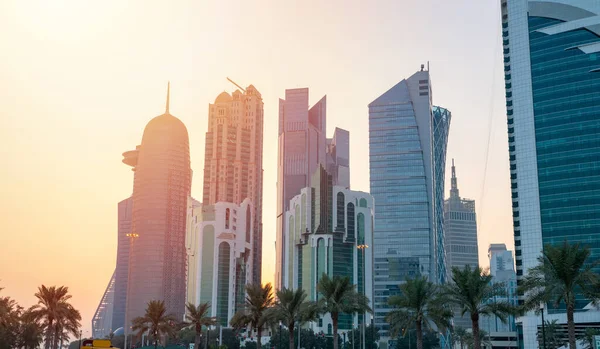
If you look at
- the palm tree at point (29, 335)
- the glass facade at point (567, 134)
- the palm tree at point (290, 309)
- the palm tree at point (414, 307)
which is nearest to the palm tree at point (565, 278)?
the palm tree at point (414, 307)

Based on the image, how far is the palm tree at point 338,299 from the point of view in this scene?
222ft

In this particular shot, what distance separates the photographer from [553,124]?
150375mm

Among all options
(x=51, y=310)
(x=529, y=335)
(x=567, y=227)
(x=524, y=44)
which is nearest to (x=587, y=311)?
(x=529, y=335)

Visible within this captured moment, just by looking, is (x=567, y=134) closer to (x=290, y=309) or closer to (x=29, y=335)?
(x=290, y=309)

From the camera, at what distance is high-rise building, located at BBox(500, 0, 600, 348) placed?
145 meters

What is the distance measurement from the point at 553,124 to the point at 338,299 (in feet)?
328

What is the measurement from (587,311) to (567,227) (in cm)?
2101

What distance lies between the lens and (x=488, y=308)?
188ft

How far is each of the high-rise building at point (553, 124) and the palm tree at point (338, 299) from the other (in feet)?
263

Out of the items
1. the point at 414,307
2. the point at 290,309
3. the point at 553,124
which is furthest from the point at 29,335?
the point at 553,124

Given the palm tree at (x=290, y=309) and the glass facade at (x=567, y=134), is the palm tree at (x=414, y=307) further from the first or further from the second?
the glass facade at (x=567, y=134)

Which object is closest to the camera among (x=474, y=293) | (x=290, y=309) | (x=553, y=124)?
(x=474, y=293)

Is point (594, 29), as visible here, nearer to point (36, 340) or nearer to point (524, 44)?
point (524, 44)

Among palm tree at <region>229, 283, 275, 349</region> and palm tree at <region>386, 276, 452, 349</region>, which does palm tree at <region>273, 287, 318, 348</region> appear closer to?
palm tree at <region>229, 283, 275, 349</region>
